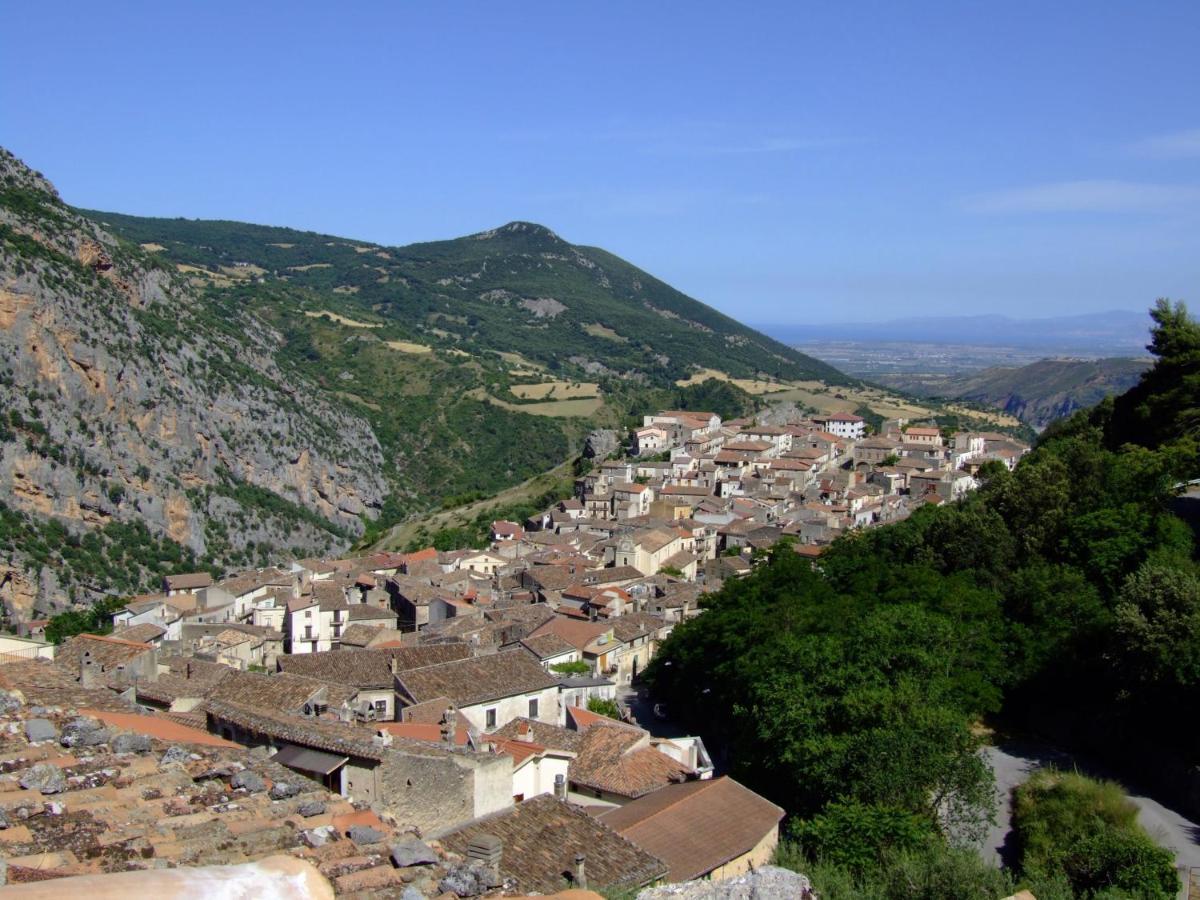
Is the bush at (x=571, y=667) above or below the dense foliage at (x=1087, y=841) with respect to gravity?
below

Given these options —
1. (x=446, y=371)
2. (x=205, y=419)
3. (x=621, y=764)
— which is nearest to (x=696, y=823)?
(x=621, y=764)

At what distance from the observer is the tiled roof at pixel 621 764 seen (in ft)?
61.2

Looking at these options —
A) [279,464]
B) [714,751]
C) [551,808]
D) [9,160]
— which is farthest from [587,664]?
[9,160]

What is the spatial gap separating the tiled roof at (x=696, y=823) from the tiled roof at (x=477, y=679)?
5.35 meters

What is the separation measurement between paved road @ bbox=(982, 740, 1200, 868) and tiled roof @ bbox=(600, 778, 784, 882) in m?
4.47

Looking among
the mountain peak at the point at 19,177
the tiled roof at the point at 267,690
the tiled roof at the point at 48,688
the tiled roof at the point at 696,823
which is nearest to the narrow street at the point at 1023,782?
the tiled roof at the point at 696,823

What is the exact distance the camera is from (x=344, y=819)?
7.58m

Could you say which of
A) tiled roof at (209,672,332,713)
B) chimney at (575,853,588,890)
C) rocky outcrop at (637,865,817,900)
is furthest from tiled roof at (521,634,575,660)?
rocky outcrop at (637,865,817,900)

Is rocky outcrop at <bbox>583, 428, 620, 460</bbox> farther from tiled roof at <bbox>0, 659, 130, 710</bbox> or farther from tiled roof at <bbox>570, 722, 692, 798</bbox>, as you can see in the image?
tiled roof at <bbox>0, 659, 130, 710</bbox>

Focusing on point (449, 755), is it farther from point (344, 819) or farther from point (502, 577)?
point (502, 577)

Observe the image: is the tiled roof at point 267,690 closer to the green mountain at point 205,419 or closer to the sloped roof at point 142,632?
the sloped roof at point 142,632

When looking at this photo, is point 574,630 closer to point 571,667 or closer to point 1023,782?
point 571,667

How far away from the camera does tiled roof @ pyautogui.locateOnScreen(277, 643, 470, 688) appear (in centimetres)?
2302

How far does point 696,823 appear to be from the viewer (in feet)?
53.2
